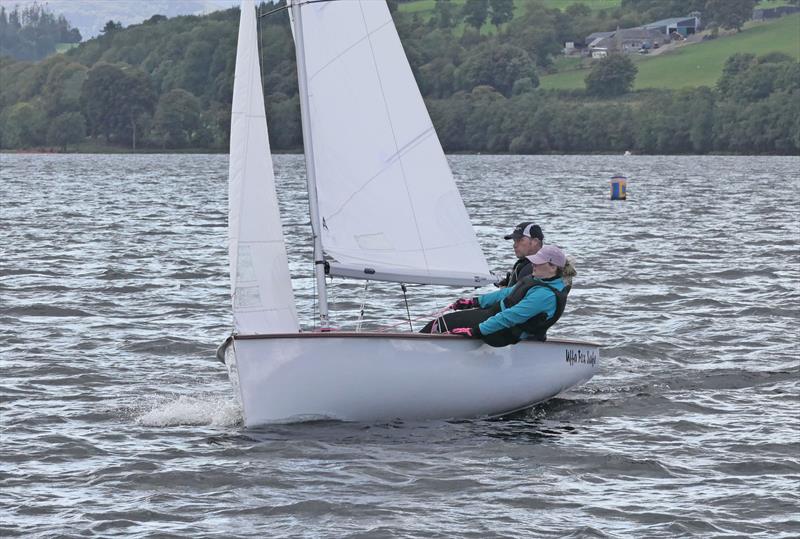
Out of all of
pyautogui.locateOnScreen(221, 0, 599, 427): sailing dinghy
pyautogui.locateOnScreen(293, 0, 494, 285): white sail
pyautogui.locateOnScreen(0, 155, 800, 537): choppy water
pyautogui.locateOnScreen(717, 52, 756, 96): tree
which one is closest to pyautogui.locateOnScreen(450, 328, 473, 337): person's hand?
pyautogui.locateOnScreen(221, 0, 599, 427): sailing dinghy

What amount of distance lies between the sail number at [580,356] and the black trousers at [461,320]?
1134 mm

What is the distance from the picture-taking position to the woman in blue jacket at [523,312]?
1381 centimetres

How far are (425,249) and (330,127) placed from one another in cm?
164

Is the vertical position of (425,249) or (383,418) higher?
(425,249)

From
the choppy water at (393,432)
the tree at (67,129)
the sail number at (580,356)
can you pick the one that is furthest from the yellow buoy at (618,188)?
the tree at (67,129)

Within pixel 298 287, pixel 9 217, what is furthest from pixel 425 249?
pixel 9 217

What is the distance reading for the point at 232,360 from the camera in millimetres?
13422

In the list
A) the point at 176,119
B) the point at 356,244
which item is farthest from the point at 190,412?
the point at 176,119

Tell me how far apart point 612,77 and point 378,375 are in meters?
179

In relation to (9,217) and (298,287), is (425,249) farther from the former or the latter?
(9,217)

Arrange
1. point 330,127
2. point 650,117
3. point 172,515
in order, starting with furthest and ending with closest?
point 650,117 < point 330,127 < point 172,515

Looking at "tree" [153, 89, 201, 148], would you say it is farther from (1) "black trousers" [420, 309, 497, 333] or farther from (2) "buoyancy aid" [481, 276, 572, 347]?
(2) "buoyancy aid" [481, 276, 572, 347]

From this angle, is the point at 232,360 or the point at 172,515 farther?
the point at 232,360

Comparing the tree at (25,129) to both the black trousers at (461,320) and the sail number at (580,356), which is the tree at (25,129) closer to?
the sail number at (580,356)
